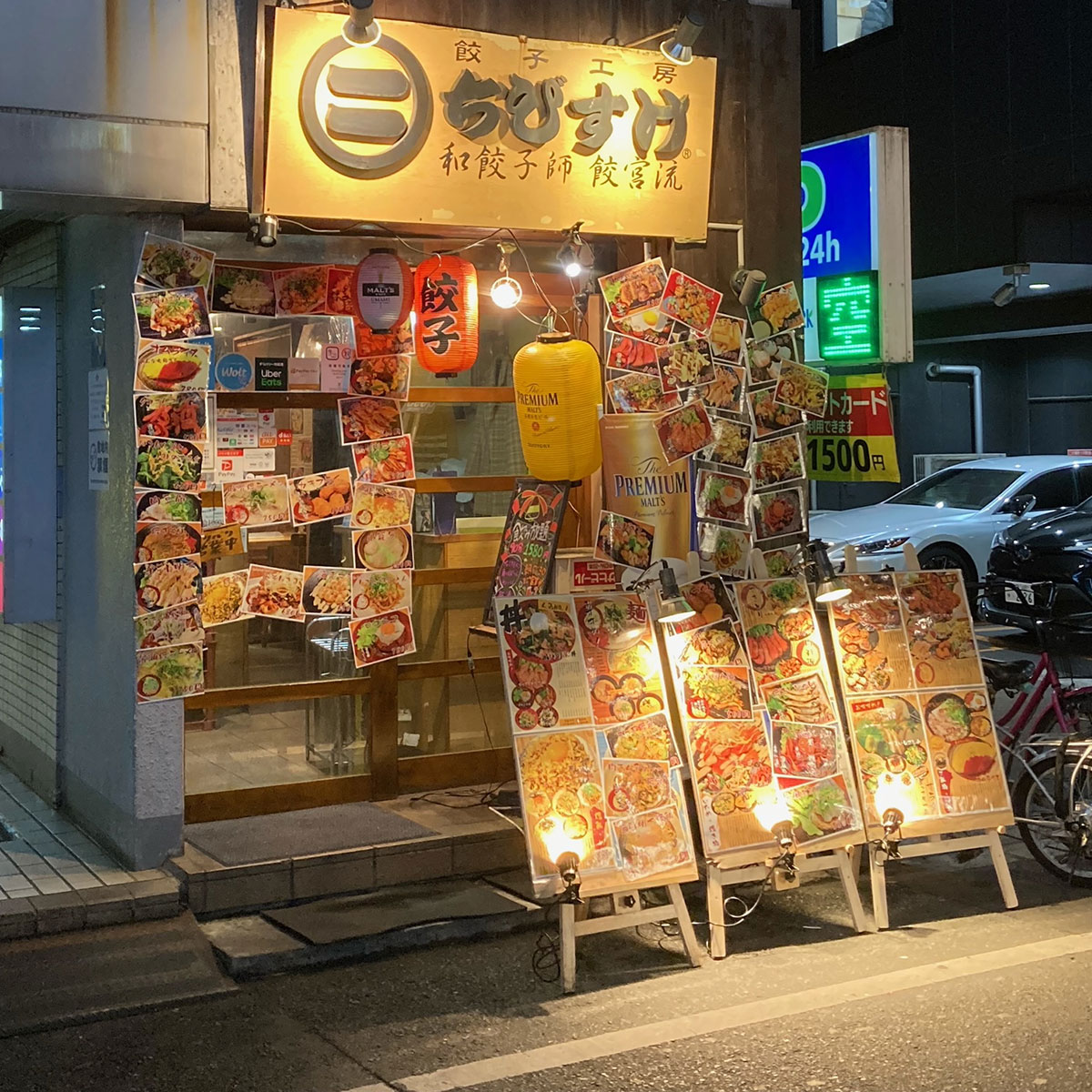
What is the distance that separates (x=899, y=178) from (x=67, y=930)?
6.91 metres

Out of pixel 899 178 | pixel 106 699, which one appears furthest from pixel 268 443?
pixel 899 178

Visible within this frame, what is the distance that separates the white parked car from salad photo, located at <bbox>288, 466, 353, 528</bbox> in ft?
31.8

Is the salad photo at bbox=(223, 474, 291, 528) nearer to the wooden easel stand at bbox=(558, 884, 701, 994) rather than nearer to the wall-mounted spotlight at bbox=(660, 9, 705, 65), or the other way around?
the wooden easel stand at bbox=(558, 884, 701, 994)

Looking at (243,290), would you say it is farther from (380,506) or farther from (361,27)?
(361,27)

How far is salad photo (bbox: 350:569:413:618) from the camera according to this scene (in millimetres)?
7547

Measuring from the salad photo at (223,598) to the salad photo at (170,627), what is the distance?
13.0 inches

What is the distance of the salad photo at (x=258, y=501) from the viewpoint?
7254mm

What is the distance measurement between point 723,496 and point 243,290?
2.83 meters

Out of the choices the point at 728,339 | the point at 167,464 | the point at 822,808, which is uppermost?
the point at 728,339

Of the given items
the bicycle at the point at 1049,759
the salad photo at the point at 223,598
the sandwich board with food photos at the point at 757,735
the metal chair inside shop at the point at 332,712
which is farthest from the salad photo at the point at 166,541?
the bicycle at the point at 1049,759

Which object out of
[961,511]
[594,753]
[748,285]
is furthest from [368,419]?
[961,511]

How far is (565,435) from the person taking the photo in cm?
702

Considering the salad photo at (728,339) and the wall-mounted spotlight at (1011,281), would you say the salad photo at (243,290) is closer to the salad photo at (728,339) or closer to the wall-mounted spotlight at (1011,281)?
the salad photo at (728,339)

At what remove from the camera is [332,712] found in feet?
25.7
